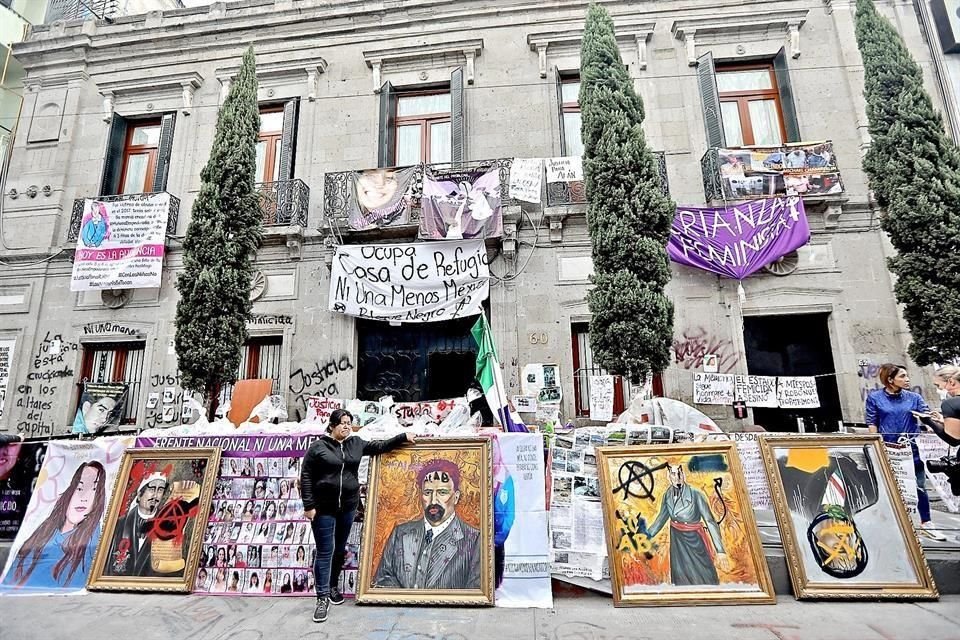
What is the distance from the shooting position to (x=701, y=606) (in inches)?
138

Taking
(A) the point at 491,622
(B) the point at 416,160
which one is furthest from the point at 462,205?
(A) the point at 491,622

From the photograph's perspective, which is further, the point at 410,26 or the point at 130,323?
the point at 410,26

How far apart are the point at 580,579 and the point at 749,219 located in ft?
23.1

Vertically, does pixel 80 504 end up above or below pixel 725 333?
below

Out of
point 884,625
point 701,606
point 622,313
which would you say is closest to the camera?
point 884,625

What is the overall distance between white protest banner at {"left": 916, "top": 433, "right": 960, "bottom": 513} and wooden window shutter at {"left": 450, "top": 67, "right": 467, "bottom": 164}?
7.82 m

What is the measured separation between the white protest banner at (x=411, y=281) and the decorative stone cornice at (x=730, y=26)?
5735 millimetres

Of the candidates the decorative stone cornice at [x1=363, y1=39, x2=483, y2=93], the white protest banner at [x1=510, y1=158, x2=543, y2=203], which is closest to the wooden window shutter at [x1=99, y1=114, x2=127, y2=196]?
the decorative stone cornice at [x1=363, y1=39, x2=483, y2=93]

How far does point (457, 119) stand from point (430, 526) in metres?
8.12

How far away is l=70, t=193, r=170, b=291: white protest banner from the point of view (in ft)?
31.0

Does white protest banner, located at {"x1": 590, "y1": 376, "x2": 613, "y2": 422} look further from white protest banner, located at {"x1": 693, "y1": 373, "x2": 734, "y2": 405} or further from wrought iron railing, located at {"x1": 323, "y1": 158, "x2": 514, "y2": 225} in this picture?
wrought iron railing, located at {"x1": 323, "y1": 158, "x2": 514, "y2": 225}

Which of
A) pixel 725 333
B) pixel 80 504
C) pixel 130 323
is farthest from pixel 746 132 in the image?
pixel 130 323

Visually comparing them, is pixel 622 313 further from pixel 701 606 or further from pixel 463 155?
pixel 463 155

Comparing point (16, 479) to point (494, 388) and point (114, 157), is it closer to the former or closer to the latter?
point (494, 388)
